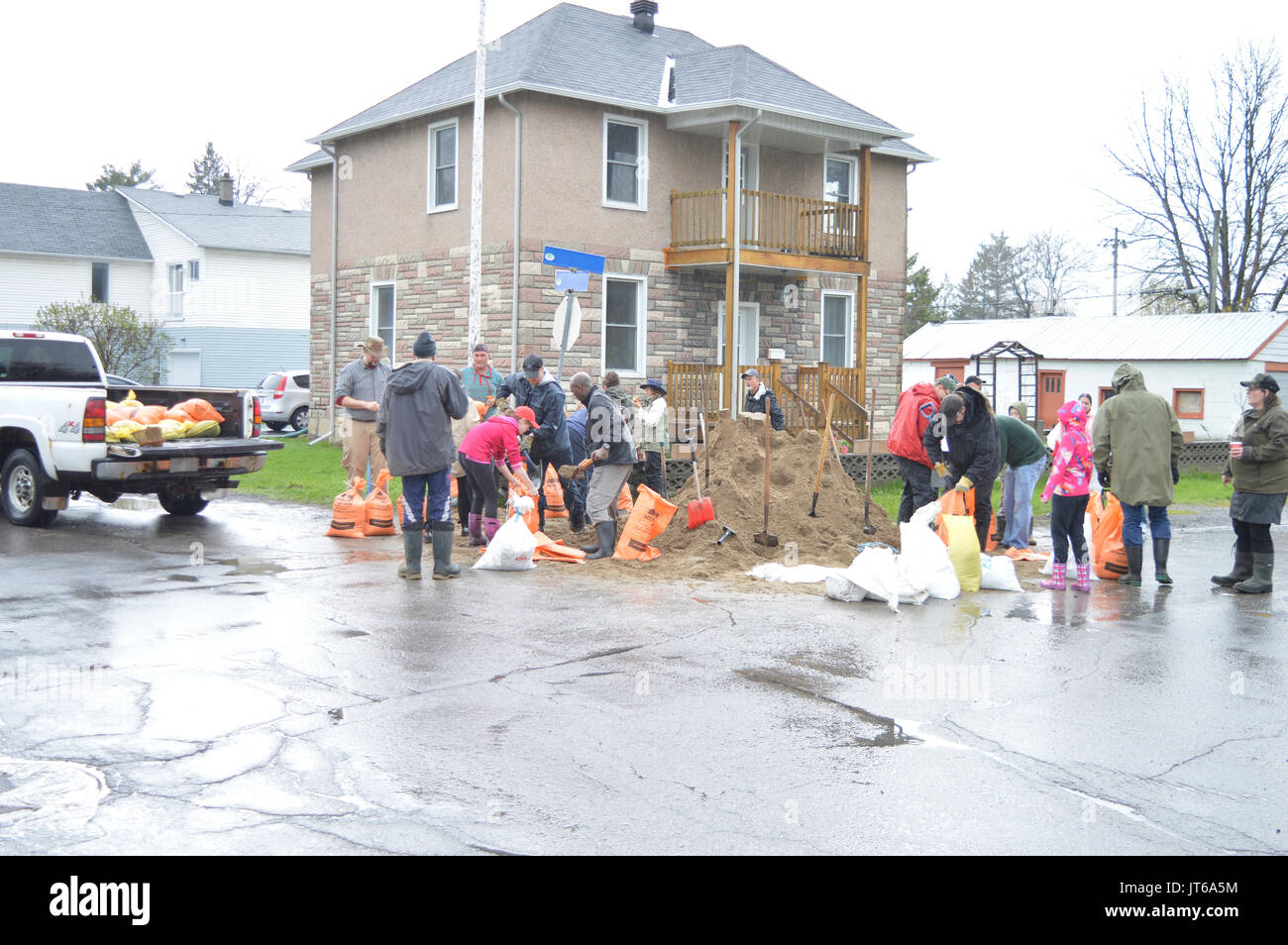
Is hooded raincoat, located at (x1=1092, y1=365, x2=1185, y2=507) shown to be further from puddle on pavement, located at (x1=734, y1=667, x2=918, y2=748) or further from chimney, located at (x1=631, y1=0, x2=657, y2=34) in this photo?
chimney, located at (x1=631, y1=0, x2=657, y2=34)

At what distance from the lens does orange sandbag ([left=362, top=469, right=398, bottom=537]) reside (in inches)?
511

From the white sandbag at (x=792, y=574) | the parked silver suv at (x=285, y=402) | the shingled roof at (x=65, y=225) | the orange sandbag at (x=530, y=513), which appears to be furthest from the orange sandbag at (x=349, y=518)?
the shingled roof at (x=65, y=225)

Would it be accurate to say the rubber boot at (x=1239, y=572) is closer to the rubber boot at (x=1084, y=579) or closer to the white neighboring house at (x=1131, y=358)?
the rubber boot at (x=1084, y=579)

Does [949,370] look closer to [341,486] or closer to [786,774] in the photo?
[341,486]

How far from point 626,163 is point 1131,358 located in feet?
88.5

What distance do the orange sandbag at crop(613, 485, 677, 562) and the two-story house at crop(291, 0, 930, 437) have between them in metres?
9.46

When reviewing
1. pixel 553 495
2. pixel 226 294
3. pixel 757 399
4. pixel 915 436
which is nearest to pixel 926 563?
pixel 915 436

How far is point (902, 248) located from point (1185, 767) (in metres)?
21.8

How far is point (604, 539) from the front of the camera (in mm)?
11602

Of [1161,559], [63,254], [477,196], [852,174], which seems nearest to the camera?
[1161,559]

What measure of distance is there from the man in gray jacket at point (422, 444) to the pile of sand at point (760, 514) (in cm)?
188

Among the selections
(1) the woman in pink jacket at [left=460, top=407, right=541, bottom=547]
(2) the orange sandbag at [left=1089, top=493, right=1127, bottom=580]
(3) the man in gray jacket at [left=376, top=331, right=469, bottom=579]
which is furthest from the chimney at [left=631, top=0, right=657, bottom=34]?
(2) the orange sandbag at [left=1089, top=493, right=1127, bottom=580]

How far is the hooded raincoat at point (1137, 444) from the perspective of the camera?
413 inches

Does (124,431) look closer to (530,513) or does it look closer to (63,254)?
(530,513)
